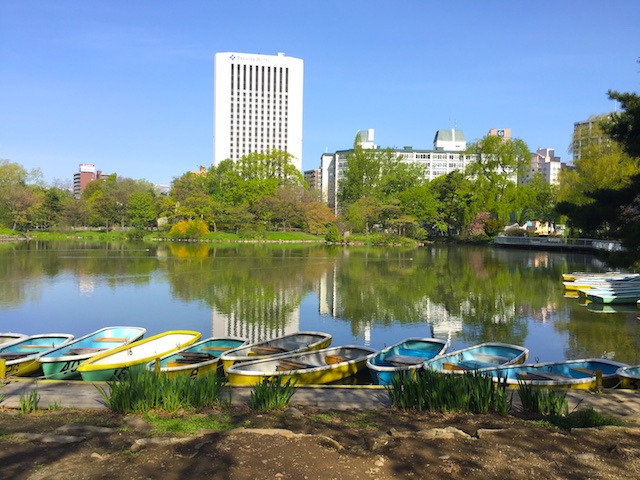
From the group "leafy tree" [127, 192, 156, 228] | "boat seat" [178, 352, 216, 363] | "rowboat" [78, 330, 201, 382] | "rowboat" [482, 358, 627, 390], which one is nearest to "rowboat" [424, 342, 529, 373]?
"rowboat" [482, 358, 627, 390]

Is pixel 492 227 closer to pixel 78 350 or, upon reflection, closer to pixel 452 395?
pixel 78 350

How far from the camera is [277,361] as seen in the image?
974 centimetres

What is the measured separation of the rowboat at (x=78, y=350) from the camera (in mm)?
9391

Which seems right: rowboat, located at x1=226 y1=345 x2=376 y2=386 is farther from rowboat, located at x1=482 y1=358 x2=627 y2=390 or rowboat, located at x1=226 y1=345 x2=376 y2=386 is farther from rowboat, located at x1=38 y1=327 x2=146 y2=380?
rowboat, located at x1=38 y1=327 x2=146 y2=380

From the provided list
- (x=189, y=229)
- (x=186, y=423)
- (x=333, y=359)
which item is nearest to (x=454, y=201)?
(x=189, y=229)

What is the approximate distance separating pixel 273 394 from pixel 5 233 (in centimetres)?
7226

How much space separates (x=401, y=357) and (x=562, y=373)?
2.97 metres

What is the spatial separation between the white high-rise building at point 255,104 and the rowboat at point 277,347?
105 m

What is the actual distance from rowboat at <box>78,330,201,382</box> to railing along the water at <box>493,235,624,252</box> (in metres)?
35.0

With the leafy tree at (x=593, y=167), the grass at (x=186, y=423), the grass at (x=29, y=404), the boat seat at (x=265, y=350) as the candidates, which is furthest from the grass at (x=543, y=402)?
the leafy tree at (x=593, y=167)

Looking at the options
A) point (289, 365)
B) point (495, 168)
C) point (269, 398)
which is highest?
point (495, 168)

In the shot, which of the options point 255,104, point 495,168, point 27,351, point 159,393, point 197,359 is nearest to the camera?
point 159,393

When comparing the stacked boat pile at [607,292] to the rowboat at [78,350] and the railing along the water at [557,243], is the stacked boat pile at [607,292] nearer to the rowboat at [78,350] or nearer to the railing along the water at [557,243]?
the railing along the water at [557,243]

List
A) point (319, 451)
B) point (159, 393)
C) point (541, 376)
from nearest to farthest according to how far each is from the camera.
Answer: point (319, 451) → point (159, 393) → point (541, 376)
